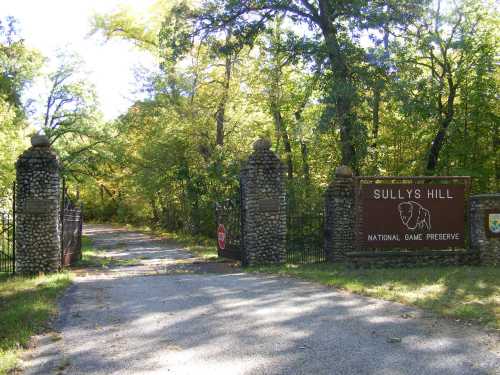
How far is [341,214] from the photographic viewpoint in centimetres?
1625

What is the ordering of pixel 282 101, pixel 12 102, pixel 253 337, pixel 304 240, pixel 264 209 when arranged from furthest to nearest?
pixel 12 102 → pixel 282 101 → pixel 304 240 → pixel 264 209 → pixel 253 337

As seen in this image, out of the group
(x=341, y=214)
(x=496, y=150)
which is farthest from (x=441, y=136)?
(x=341, y=214)

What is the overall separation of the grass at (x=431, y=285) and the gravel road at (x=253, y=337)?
495mm

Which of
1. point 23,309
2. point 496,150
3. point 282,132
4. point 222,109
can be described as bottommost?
point 23,309

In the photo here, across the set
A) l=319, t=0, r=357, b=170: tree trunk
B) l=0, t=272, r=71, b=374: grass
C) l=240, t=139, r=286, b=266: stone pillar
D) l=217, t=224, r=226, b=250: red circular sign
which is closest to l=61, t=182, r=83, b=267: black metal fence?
l=0, t=272, r=71, b=374: grass

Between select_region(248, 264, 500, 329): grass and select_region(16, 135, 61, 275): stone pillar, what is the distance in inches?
226

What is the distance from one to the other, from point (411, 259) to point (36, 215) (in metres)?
10.5

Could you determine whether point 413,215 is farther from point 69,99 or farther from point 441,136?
point 69,99

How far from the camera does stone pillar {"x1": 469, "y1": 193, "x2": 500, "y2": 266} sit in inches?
579

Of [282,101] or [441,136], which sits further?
[282,101]

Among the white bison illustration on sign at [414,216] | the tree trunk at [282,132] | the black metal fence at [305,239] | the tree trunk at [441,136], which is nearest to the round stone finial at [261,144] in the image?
the black metal fence at [305,239]

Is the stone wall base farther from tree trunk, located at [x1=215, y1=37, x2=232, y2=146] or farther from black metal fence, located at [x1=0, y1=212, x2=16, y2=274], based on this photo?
tree trunk, located at [x1=215, y1=37, x2=232, y2=146]

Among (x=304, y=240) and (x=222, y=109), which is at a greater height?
(x=222, y=109)

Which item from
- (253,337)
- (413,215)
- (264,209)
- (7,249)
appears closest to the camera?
(253,337)
